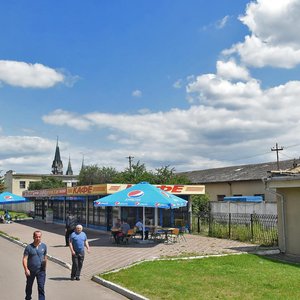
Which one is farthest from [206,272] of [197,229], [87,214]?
[87,214]

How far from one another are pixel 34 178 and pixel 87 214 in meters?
62.3

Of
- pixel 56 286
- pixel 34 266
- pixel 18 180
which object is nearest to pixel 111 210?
pixel 56 286

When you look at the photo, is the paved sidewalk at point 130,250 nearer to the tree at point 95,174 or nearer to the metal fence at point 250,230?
the metal fence at point 250,230

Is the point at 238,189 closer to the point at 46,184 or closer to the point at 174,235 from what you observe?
the point at 174,235

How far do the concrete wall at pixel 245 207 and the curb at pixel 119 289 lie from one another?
1928 centimetres

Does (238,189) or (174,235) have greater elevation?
(238,189)

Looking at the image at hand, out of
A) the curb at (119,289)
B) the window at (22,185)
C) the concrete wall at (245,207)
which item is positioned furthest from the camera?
the window at (22,185)

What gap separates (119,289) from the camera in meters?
10.8

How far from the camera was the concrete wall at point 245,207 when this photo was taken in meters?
29.5

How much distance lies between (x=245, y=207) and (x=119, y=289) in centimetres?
2179

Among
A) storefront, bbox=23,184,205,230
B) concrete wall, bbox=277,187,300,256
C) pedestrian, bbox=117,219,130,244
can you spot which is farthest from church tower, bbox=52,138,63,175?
concrete wall, bbox=277,187,300,256

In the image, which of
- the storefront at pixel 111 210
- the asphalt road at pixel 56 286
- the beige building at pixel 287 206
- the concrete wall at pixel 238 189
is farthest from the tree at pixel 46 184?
the asphalt road at pixel 56 286

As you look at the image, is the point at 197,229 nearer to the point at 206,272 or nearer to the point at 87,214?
the point at 87,214

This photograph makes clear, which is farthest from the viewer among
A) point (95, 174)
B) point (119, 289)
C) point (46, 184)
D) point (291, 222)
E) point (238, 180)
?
point (46, 184)
